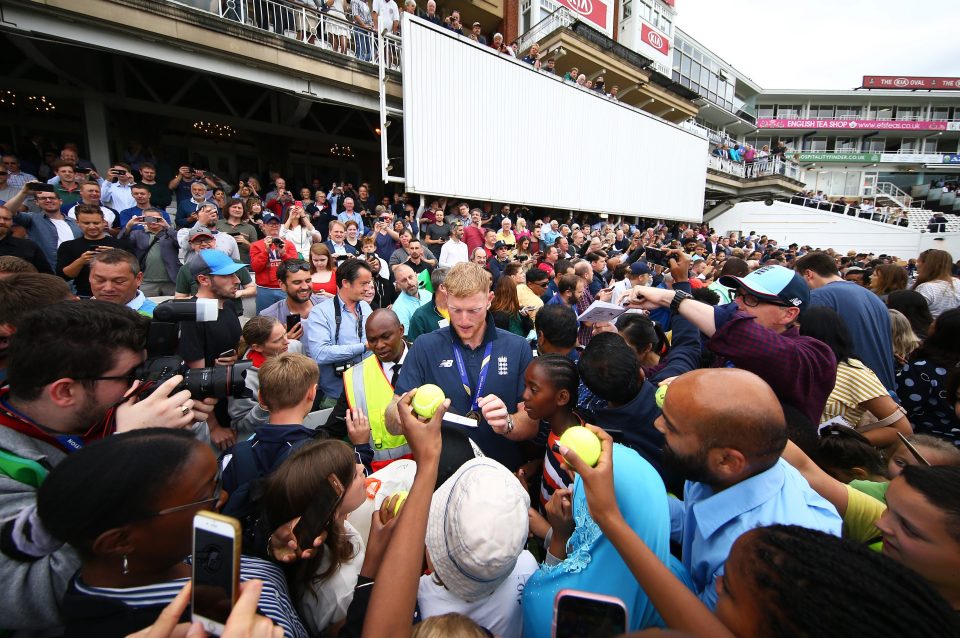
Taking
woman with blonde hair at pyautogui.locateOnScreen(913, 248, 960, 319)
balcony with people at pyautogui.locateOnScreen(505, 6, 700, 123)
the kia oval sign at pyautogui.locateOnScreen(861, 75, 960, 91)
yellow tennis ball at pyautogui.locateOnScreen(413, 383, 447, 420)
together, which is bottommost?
yellow tennis ball at pyautogui.locateOnScreen(413, 383, 447, 420)

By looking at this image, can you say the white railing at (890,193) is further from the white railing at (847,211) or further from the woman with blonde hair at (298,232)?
the woman with blonde hair at (298,232)

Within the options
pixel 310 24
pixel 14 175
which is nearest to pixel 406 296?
pixel 14 175

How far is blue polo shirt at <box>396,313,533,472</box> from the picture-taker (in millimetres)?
2389

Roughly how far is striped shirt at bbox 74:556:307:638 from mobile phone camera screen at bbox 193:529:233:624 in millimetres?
294

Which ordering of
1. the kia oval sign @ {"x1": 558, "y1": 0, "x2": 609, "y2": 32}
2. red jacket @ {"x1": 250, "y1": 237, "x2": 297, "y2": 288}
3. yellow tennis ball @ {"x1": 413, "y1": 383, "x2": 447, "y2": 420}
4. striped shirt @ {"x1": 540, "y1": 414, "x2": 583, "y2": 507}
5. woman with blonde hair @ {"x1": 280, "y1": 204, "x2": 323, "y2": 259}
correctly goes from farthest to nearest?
the kia oval sign @ {"x1": 558, "y1": 0, "x2": 609, "y2": 32} < woman with blonde hair @ {"x1": 280, "y1": 204, "x2": 323, "y2": 259} < red jacket @ {"x1": 250, "y1": 237, "x2": 297, "y2": 288} < striped shirt @ {"x1": 540, "y1": 414, "x2": 583, "y2": 507} < yellow tennis ball @ {"x1": 413, "y1": 383, "x2": 447, "y2": 420}

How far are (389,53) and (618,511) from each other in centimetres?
1266

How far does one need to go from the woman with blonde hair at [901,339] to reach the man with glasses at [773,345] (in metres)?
2.17

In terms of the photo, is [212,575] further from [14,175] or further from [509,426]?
[14,175]

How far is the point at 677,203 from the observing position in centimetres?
2044

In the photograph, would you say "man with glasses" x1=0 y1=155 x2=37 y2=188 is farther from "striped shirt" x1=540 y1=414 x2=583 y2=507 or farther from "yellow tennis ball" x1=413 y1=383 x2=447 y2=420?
"striped shirt" x1=540 y1=414 x2=583 y2=507

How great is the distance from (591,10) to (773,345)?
24208 millimetres

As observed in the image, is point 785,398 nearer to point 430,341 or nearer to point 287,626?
point 430,341

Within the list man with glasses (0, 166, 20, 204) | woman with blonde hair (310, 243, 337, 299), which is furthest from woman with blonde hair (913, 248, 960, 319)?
man with glasses (0, 166, 20, 204)

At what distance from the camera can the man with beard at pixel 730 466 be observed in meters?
1.26
